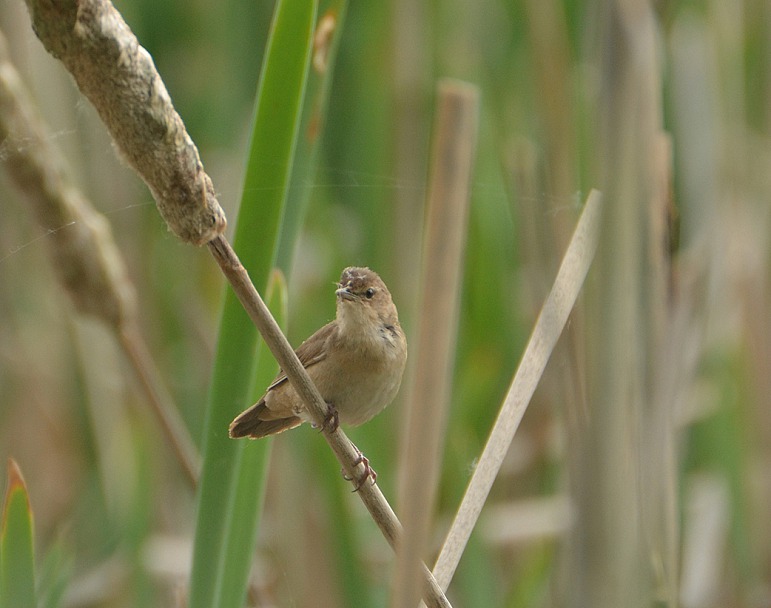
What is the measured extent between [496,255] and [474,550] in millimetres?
711

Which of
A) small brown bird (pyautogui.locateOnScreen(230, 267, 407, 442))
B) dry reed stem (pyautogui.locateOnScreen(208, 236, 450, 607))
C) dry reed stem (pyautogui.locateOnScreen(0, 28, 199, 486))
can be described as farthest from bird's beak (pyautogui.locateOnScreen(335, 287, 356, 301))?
dry reed stem (pyautogui.locateOnScreen(0, 28, 199, 486))

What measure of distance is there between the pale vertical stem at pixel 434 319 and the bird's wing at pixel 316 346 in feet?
1.10

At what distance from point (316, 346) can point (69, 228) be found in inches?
18.6

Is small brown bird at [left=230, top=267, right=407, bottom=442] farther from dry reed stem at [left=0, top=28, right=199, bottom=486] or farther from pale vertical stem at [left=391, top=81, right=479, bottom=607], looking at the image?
dry reed stem at [left=0, top=28, right=199, bottom=486]

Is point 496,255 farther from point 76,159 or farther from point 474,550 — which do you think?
point 76,159

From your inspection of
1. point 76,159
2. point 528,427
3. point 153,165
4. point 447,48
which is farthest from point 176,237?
point 447,48

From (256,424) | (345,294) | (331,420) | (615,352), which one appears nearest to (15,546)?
(256,424)

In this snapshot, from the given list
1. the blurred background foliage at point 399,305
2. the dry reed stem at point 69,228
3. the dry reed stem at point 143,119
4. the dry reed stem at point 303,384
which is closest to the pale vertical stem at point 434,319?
the dry reed stem at point 303,384

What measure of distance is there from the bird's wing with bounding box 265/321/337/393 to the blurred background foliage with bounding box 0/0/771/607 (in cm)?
15

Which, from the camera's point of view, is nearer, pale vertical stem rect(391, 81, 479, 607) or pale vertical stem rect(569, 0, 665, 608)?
pale vertical stem rect(391, 81, 479, 607)

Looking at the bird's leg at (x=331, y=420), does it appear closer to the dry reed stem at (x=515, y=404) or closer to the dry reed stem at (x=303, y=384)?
the dry reed stem at (x=303, y=384)

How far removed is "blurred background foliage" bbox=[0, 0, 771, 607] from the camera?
7.02ft

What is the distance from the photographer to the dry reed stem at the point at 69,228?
1356 millimetres

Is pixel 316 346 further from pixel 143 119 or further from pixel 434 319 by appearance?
pixel 143 119
